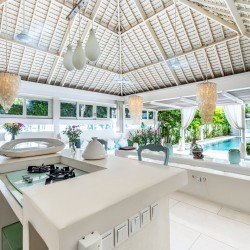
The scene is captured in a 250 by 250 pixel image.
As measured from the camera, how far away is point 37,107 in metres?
6.55

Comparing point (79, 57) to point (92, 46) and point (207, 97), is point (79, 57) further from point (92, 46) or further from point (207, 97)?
point (207, 97)

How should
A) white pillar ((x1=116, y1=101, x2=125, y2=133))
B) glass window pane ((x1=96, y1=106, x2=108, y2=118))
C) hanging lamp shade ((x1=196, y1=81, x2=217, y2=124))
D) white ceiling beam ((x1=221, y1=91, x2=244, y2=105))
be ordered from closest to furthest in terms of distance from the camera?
1. hanging lamp shade ((x1=196, y1=81, x2=217, y2=124))
2. white ceiling beam ((x1=221, y1=91, x2=244, y2=105))
3. glass window pane ((x1=96, y1=106, x2=108, y2=118))
4. white pillar ((x1=116, y1=101, x2=125, y2=133))

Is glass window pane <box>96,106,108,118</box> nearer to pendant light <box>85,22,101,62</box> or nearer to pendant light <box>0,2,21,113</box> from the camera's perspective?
pendant light <box>0,2,21,113</box>

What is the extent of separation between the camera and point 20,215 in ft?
2.86

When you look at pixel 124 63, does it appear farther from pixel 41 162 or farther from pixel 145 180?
pixel 145 180

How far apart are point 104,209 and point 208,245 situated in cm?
186

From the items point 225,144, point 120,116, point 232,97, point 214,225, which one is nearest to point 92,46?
point 214,225

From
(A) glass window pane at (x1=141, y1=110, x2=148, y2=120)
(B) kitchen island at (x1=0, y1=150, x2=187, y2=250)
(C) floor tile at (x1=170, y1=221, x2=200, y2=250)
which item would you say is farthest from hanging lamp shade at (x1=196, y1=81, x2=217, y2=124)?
(A) glass window pane at (x1=141, y1=110, x2=148, y2=120)

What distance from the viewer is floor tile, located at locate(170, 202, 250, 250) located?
6.48 ft

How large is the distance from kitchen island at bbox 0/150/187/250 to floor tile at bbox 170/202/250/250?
1270mm

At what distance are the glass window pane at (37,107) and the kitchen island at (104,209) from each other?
5.86m

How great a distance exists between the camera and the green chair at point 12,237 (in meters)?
1.31

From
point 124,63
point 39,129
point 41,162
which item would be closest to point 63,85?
point 39,129

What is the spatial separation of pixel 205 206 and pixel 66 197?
104 inches
